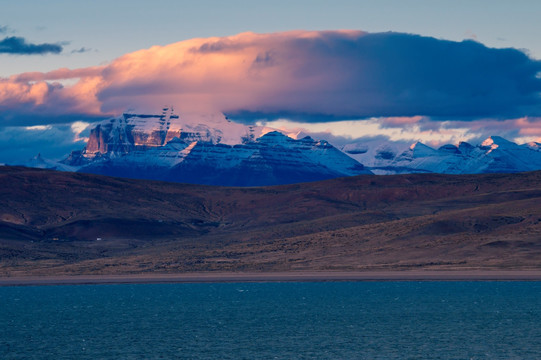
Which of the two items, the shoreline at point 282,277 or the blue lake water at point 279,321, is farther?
the shoreline at point 282,277

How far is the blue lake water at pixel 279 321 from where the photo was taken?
237 ft

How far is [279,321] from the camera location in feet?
303

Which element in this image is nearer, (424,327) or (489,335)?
(489,335)

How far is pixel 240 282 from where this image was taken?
137 meters

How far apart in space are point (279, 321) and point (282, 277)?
4539cm

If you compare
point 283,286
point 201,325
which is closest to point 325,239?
point 283,286

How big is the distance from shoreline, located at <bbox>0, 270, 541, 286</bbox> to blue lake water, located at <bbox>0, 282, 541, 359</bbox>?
1.23 meters

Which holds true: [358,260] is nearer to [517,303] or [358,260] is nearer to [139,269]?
[139,269]

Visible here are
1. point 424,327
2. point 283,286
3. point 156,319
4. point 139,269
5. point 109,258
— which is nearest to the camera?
point 424,327

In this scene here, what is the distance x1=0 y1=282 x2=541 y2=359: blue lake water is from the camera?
72.1 meters

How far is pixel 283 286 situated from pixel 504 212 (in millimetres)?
64643

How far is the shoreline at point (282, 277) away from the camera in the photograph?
12775 centimetres

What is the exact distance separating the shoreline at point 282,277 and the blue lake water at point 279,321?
123 cm

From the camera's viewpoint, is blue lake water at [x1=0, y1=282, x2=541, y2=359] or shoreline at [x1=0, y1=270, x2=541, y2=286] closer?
blue lake water at [x1=0, y1=282, x2=541, y2=359]
